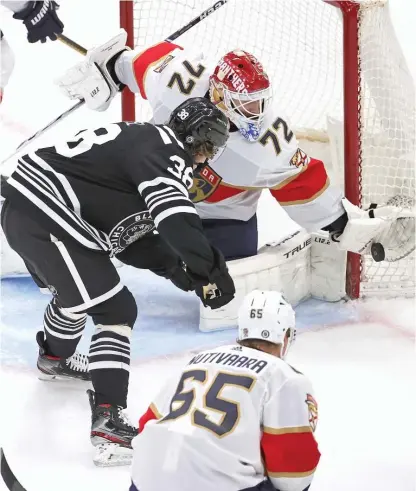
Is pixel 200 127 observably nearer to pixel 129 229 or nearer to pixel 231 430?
pixel 129 229

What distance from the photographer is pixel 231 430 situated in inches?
63.3

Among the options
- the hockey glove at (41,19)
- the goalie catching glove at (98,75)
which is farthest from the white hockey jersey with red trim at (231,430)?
the hockey glove at (41,19)

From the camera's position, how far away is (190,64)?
2971mm

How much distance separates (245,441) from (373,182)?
1.99m

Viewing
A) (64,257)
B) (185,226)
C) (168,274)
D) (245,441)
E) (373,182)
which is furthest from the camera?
(373,182)

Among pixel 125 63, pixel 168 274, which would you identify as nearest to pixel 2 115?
pixel 125 63

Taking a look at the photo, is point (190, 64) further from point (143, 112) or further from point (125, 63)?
point (143, 112)

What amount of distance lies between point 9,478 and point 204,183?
1.22 metres

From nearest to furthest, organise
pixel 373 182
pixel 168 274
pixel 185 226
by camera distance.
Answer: pixel 185 226 → pixel 168 274 → pixel 373 182

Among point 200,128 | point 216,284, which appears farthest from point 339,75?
point 216,284

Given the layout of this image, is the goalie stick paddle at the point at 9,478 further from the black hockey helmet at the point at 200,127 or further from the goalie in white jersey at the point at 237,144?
the goalie in white jersey at the point at 237,144

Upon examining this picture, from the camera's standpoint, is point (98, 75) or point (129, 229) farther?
point (98, 75)

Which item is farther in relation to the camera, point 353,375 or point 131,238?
point 353,375

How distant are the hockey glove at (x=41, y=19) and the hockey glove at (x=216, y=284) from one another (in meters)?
1.34
